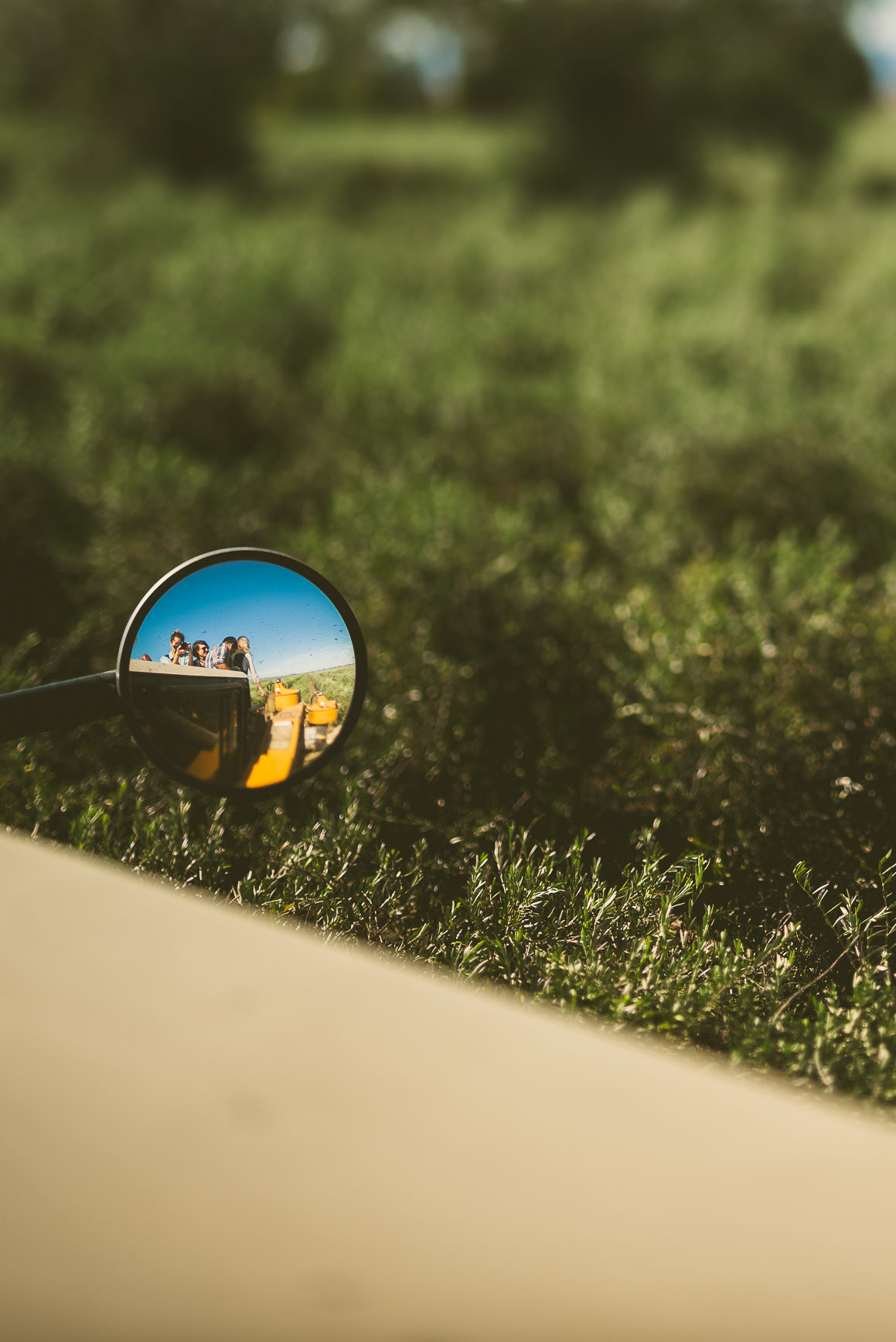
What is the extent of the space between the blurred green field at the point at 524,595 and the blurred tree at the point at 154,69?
1169cm

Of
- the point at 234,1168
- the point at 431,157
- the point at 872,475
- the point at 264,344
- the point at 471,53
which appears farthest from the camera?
the point at 471,53

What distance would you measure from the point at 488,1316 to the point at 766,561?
4000 millimetres

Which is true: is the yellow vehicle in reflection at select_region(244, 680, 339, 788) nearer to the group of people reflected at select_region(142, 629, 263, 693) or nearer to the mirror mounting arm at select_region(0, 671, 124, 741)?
the group of people reflected at select_region(142, 629, 263, 693)

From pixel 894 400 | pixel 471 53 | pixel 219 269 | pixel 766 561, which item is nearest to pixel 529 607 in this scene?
pixel 766 561

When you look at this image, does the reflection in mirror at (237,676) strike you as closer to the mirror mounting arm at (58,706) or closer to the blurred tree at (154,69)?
the mirror mounting arm at (58,706)

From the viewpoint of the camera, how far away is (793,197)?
17594 mm

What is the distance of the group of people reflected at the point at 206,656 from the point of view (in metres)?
2.01

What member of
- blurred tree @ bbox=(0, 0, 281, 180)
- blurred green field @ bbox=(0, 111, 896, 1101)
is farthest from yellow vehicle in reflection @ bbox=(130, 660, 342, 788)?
blurred tree @ bbox=(0, 0, 281, 180)

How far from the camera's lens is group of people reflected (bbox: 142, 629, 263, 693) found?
6.61 ft

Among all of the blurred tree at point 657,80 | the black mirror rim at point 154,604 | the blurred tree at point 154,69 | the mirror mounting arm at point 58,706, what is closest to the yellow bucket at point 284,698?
the black mirror rim at point 154,604

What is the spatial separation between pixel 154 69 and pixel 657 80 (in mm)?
12214

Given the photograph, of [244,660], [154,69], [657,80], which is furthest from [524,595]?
[657,80]

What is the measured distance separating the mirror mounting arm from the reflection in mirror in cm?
8

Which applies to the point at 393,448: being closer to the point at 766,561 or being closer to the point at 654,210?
the point at 766,561
